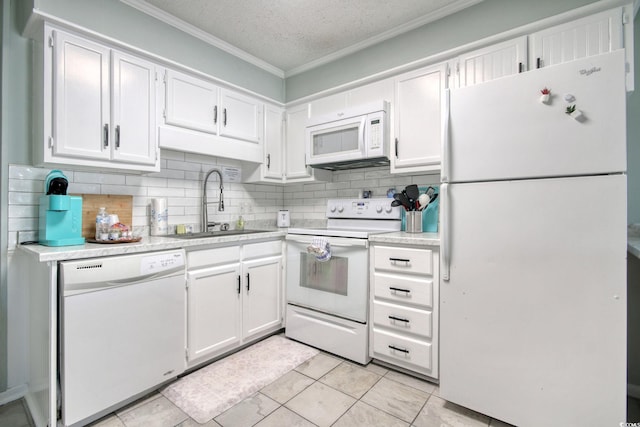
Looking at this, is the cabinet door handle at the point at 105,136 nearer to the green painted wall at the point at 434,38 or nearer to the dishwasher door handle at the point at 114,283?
the dishwasher door handle at the point at 114,283

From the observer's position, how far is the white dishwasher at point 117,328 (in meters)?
1.48

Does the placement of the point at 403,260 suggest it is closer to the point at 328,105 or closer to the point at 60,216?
the point at 328,105

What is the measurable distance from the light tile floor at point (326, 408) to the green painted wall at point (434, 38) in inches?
94.4

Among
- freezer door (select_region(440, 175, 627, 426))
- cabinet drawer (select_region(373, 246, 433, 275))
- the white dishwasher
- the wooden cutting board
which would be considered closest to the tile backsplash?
the wooden cutting board

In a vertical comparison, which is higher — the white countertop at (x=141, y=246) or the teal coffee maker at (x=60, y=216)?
the teal coffee maker at (x=60, y=216)


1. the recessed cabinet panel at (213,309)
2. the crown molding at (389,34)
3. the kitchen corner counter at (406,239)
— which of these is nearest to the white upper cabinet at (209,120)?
the crown molding at (389,34)

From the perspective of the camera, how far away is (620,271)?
1.28m

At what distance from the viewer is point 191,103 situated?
2369 mm

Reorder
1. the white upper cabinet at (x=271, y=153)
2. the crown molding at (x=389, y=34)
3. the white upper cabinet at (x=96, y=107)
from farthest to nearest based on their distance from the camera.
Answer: the white upper cabinet at (x=271, y=153), the crown molding at (x=389, y=34), the white upper cabinet at (x=96, y=107)

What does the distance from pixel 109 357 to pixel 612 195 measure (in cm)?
255

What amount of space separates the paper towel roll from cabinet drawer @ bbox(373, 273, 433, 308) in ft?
5.51

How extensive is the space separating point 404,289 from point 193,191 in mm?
1945

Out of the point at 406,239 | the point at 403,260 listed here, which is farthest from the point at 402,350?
the point at 406,239

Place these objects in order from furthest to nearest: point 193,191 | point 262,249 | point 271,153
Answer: point 271,153 < point 193,191 < point 262,249
